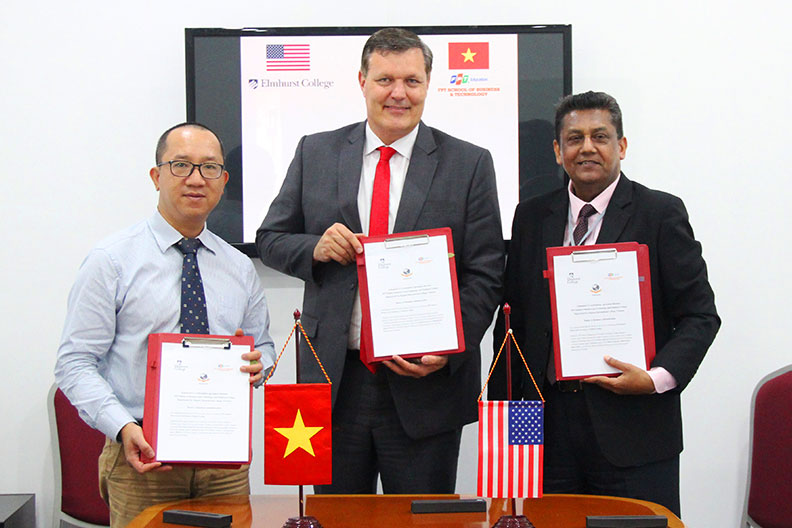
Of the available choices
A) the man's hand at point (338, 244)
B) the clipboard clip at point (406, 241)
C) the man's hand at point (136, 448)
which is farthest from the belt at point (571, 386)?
the man's hand at point (136, 448)

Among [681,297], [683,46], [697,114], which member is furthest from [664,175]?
[681,297]

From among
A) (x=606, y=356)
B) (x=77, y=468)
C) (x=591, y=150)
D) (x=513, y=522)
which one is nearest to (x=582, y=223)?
(x=591, y=150)

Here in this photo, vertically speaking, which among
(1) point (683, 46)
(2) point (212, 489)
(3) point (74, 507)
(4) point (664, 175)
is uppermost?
(1) point (683, 46)

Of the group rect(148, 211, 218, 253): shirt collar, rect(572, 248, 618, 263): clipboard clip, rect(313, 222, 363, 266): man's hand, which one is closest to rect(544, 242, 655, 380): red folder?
rect(572, 248, 618, 263): clipboard clip

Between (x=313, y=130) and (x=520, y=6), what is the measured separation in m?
1.09

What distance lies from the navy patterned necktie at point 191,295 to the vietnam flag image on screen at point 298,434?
44cm

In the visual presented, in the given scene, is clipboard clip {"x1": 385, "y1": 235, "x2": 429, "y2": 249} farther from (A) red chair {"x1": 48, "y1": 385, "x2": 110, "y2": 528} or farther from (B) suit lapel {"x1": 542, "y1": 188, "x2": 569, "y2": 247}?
(A) red chair {"x1": 48, "y1": 385, "x2": 110, "y2": 528}

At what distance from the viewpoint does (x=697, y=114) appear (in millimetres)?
3568

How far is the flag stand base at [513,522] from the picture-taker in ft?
5.85

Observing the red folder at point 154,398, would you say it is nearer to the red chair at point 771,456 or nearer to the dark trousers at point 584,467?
the dark trousers at point 584,467

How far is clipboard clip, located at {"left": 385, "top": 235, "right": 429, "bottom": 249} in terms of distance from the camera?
2.12 metres

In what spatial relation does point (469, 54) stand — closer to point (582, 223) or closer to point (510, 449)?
point (582, 223)

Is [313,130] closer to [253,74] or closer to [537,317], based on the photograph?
[253,74]

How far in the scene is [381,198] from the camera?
238 cm
